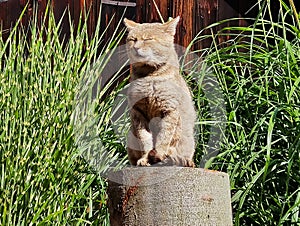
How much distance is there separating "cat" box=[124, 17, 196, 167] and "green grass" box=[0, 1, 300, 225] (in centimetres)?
35

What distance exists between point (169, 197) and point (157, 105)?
1.07 feet

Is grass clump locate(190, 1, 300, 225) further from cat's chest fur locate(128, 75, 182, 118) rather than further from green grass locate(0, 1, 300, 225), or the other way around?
cat's chest fur locate(128, 75, 182, 118)

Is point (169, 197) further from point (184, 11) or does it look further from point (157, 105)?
point (184, 11)

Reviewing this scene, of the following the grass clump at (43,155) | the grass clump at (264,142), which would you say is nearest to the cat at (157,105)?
the grass clump at (264,142)

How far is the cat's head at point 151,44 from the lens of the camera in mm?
2346

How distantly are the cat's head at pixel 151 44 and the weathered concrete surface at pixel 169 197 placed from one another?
1.30 ft

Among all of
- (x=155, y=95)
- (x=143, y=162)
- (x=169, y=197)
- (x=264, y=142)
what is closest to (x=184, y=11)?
(x=264, y=142)

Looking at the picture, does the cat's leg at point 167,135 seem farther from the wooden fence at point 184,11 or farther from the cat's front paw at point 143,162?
the wooden fence at point 184,11

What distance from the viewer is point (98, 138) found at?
3.09 metres

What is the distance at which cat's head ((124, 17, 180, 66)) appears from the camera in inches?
92.4

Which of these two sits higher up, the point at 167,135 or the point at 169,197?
the point at 167,135

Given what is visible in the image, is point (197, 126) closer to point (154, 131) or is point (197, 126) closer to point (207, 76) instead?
point (207, 76)

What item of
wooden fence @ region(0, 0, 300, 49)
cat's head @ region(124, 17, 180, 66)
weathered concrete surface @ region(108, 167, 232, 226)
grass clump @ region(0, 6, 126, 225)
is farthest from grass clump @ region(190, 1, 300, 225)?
wooden fence @ region(0, 0, 300, 49)

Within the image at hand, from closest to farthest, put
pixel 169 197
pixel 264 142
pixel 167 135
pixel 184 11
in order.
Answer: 1. pixel 169 197
2. pixel 167 135
3. pixel 264 142
4. pixel 184 11
